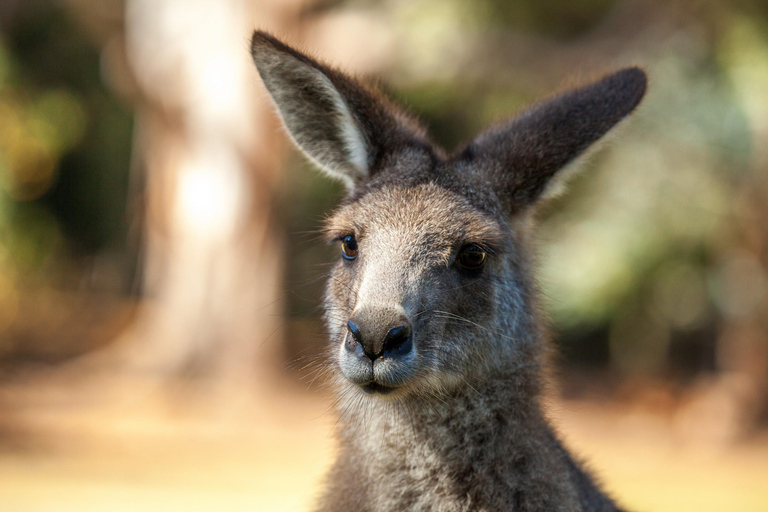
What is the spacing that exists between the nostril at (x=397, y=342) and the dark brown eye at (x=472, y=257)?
586 millimetres

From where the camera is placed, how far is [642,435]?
13.6m

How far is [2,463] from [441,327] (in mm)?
8718

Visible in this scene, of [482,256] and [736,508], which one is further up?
[482,256]

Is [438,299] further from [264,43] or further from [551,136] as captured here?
[264,43]

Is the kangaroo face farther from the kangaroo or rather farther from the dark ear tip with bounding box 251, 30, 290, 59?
the dark ear tip with bounding box 251, 30, 290, 59

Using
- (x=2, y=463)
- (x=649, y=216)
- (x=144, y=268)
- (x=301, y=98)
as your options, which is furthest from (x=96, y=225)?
(x=301, y=98)

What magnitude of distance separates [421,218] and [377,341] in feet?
2.47

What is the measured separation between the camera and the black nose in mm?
3357

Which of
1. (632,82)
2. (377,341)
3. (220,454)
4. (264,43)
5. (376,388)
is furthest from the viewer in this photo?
(220,454)

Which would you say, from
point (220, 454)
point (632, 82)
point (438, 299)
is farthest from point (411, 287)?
point (220, 454)

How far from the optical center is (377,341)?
3.36 m

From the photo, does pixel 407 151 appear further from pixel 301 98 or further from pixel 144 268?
pixel 144 268

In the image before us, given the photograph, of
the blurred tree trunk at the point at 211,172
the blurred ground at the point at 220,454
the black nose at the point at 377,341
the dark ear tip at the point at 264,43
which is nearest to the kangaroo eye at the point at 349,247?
the black nose at the point at 377,341

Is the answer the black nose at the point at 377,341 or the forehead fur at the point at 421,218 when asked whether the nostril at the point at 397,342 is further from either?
the forehead fur at the point at 421,218
